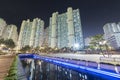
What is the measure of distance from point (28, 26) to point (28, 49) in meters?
57.9

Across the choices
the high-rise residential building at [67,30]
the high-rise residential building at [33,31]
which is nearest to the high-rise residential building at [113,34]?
the high-rise residential building at [67,30]

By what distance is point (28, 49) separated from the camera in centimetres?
14862

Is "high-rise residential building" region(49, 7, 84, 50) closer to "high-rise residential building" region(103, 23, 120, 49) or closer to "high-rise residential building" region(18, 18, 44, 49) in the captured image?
"high-rise residential building" region(18, 18, 44, 49)

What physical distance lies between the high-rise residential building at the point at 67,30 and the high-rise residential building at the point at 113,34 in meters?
42.3

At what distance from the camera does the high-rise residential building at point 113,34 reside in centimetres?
15562

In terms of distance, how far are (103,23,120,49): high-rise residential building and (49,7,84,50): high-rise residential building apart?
42339 millimetres

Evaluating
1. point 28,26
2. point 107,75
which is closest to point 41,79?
point 107,75

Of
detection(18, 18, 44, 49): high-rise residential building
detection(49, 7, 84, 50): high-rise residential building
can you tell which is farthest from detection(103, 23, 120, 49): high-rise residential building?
detection(18, 18, 44, 49): high-rise residential building

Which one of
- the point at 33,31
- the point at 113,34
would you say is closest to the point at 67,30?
the point at 33,31

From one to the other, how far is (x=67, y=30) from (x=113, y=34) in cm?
6257

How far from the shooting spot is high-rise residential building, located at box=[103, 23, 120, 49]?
511 ft

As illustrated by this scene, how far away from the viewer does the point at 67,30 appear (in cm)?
16788

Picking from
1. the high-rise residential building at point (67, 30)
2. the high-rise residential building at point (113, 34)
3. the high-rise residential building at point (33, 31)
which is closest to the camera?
the high-rise residential building at point (113, 34)

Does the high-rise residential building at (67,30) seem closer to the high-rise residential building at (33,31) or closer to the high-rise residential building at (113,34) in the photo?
the high-rise residential building at (33,31)
